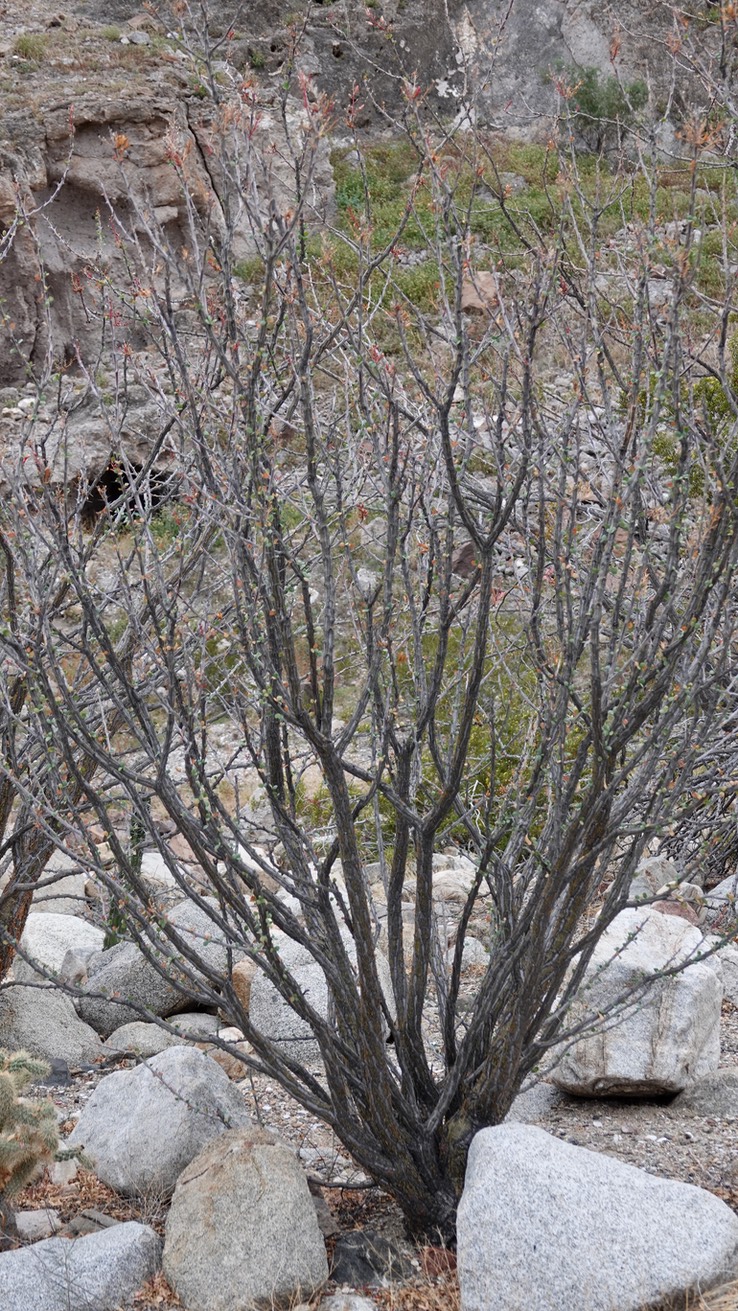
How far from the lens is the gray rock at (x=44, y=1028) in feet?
16.4

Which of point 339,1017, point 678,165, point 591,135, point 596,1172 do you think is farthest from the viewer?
point 591,135

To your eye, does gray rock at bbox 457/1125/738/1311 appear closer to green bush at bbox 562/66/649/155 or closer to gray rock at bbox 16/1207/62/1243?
gray rock at bbox 16/1207/62/1243

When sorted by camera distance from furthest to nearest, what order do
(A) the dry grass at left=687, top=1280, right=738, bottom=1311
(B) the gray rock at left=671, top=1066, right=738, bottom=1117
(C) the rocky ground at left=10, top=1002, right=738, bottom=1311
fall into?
(B) the gray rock at left=671, top=1066, right=738, bottom=1117 < (C) the rocky ground at left=10, top=1002, right=738, bottom=1311 < (A) the dry grass at left=687, top=1280, right=738, bottom=1311

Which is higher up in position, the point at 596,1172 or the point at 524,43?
the point at 524,43

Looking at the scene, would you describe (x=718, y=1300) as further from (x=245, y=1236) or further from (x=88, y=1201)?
(x=88, y=1201)

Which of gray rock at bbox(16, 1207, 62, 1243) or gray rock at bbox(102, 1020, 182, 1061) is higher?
gray rock at bbox(16, 1207, 62, 1243)

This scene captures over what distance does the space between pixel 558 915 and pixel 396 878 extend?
0.46m

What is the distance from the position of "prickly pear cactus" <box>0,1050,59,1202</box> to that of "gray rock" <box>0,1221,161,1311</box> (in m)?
0.19

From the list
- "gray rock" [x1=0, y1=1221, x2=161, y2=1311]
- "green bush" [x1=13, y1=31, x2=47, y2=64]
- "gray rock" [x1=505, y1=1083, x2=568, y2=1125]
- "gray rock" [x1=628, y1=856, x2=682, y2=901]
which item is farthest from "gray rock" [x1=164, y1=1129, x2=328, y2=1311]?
"green bush" [x1=13, y1=31, x2=47, y2=64]

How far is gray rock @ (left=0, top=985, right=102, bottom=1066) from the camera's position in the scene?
16.4 ft

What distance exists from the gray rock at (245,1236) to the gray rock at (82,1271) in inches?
3.2

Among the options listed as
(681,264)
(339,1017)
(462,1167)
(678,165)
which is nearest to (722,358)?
(681,264)

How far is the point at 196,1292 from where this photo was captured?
121 inches

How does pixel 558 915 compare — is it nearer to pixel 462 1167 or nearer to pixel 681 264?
pixel 462 1167
